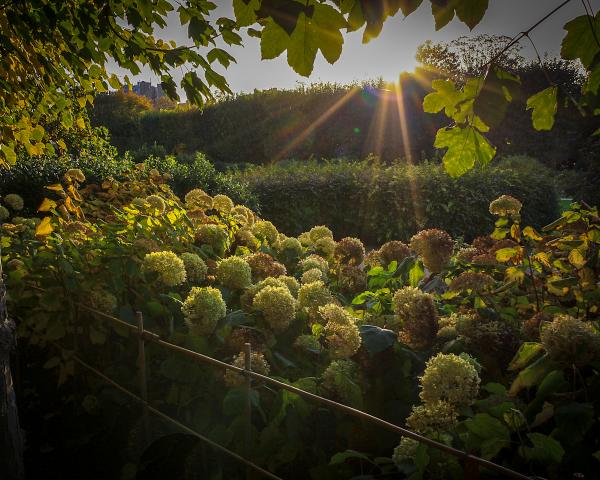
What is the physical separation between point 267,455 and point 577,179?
1051 centimetres

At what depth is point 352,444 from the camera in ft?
5.79

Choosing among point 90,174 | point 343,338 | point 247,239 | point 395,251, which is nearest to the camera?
point 343,338

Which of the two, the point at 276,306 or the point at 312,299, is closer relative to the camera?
the point at 276,306

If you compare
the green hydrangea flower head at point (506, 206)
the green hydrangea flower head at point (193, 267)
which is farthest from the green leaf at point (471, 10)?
the green hydrangea flower head at point (193, 267)

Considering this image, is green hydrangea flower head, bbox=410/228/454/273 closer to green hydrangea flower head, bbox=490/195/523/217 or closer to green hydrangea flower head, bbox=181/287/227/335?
green hydrangea flower head, bbox=490/195/523/217

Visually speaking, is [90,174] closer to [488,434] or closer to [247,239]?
[247,239]

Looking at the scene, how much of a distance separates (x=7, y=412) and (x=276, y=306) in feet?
4.17

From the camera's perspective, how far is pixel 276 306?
2193mm

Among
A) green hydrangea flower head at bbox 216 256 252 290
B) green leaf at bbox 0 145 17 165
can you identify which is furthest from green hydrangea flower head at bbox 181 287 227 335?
green leaf at bbox 0 145 17 165

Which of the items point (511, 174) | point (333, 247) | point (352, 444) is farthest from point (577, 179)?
point (352, 444)

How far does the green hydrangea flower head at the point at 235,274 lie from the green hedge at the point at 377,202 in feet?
25.2

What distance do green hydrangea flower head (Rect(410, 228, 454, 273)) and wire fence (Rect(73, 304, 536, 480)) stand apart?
880mm

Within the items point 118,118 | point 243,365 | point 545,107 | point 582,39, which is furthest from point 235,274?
point 118,118

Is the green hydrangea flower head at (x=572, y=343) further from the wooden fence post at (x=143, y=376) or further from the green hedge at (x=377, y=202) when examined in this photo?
the green hedge at (x=377, y=202)
